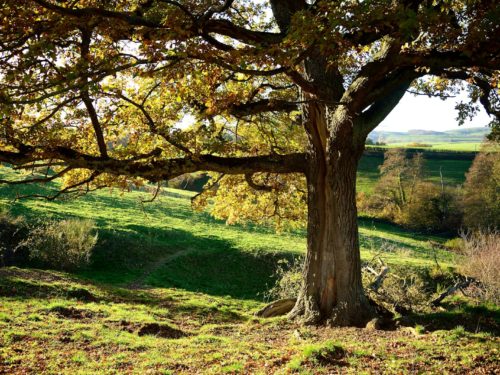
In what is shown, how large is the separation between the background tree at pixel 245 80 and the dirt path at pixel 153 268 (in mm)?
9211

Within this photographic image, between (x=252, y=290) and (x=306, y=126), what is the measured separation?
15249mm

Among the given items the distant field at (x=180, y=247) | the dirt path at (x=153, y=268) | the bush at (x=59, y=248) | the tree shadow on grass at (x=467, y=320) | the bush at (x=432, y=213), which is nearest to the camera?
the tree shadow on grass at (x=467, y=320)

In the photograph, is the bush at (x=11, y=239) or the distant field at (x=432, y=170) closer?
the bush at (x=11, y=239)

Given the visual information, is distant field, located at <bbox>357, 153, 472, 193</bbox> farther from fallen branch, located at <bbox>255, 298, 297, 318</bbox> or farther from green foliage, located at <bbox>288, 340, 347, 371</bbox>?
green foliage, located at <bbox>288, 340, 347, 371</bbox>

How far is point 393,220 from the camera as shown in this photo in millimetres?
57250

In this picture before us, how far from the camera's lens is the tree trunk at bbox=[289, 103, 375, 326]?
11.6 metres

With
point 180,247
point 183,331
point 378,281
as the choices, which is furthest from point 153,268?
point 378,281

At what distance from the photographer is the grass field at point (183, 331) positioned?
8.17 metres

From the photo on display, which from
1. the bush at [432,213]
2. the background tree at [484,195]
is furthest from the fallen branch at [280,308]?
the bush at [432,213]

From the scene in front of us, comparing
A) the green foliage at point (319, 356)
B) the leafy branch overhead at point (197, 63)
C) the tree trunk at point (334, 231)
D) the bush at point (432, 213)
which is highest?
the leafy branch overhead at point (197, 63)

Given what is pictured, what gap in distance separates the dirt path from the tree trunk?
12.6m

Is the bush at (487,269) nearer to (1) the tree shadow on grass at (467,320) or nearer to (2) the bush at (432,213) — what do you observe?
(1) the tree shadow on grass at (467,320)

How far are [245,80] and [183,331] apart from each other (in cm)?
730

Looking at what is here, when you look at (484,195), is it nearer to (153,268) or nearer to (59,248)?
(153,268)
